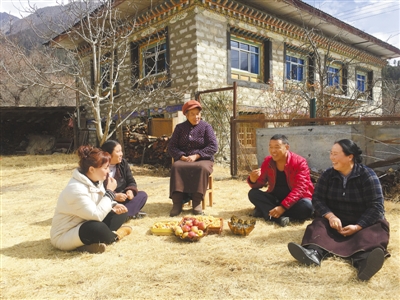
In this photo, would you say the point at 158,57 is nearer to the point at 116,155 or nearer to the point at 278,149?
the point at 116,155

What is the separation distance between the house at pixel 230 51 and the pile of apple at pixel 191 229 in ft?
18.8

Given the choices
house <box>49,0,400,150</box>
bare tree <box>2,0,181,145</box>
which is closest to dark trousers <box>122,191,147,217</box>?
bare tree <box>2,0,181,145</box>

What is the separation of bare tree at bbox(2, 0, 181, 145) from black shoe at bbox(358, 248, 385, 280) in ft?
23.0

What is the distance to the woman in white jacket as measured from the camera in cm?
278

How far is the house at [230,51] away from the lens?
953 centimetres

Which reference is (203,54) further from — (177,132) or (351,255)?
(351,255)

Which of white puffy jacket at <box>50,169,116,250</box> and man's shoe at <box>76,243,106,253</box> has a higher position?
white puffy jacket at <box>50,169,116,250</box>

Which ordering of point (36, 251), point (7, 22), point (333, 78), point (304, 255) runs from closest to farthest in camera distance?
point (304, 255) → point (36, 251) → point (7, 22) → point (333, 78)

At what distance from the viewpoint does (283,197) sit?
399 centimetres

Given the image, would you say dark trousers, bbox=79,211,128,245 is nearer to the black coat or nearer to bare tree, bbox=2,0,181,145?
the black coat

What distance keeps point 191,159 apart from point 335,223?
220 cm

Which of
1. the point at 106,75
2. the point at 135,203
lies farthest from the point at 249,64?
the point at 135,203

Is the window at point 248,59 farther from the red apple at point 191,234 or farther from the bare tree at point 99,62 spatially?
the red apple at point 191,234

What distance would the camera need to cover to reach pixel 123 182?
13.4 feet
